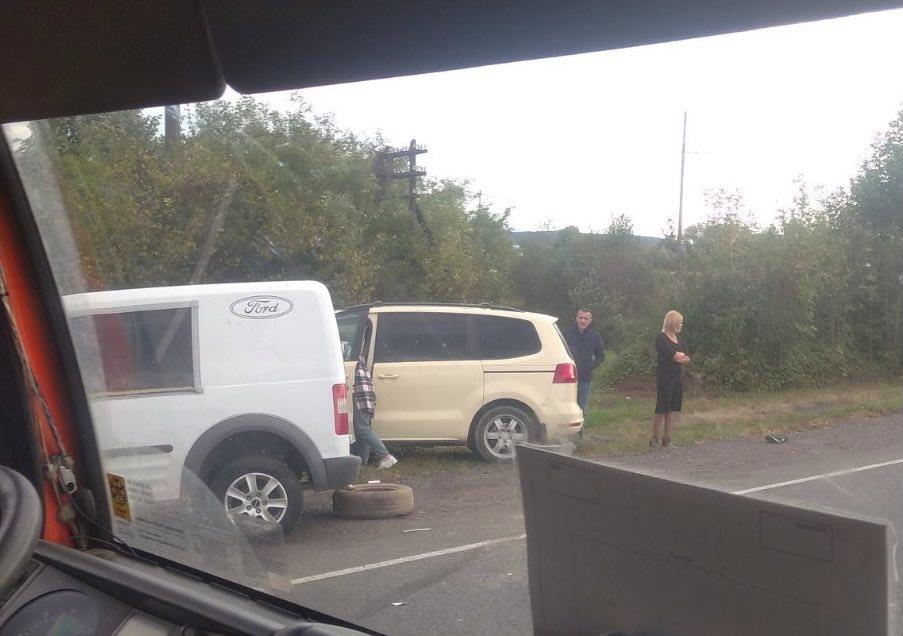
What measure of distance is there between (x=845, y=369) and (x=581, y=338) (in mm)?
829

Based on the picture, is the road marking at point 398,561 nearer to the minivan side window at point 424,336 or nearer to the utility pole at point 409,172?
the minivan side window at point 424,336

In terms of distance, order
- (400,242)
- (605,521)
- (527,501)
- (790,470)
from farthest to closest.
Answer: (400,242), (790,470), (527,501), (605,521)

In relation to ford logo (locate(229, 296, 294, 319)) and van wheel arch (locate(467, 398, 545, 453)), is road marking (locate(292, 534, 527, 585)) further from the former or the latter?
ford logo (locate(229, 296, 294, 319))

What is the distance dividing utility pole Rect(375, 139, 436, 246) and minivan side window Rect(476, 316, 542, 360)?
35 centimetres

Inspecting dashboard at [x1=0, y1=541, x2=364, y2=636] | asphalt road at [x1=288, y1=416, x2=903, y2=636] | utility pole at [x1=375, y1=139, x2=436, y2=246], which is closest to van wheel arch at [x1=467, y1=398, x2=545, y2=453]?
asphalt road at [x1=288, y1=416, x2=903, y2=636]

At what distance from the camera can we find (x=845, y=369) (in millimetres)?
2396

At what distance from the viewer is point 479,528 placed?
3.22 m

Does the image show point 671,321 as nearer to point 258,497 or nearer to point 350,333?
point 350,333

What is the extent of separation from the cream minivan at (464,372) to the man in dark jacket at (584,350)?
0.09ft

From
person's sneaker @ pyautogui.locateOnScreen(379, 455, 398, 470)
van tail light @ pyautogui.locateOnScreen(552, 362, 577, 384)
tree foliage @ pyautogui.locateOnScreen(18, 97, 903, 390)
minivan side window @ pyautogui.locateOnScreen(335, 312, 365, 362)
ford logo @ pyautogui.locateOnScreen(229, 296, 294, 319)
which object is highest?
tree foliage @ pyautogui.locateOnScreen(18, 97, 903, 390)

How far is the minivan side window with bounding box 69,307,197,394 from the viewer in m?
3.24

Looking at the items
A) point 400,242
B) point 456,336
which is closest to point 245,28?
point 400,242

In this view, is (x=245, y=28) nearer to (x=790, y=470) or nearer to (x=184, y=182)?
(x=184, y=182)

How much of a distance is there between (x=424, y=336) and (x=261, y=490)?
98cm
